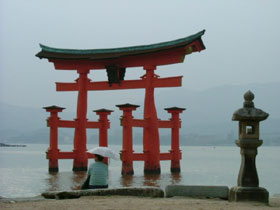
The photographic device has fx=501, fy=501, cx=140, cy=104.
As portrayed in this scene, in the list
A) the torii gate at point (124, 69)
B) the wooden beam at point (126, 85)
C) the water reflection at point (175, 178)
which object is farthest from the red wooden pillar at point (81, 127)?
the water reflection at point (175, 178)

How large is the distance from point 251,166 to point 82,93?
16477mm

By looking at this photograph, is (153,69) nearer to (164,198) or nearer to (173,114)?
(173,114)

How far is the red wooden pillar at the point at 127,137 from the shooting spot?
21.6 metres

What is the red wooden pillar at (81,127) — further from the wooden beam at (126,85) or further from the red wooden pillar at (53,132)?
the red wooden pillar at (53,132)

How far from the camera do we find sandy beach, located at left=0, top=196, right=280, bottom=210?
757cm

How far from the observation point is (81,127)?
24750 mm

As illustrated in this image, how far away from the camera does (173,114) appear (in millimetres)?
24453

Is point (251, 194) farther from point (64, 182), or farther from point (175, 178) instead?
point (175, 178)

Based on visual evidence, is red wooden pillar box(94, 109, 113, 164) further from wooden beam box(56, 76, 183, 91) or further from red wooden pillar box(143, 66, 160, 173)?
red wooden pillar box(143, 66, 160, 173)

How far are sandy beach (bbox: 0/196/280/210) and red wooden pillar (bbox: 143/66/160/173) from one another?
13359 mm

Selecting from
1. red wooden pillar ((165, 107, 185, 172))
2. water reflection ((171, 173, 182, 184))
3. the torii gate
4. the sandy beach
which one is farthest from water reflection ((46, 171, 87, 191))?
the sandy beach

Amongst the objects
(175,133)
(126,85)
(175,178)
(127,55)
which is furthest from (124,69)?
(175,178)

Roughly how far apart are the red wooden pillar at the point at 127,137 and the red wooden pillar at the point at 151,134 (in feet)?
2.99

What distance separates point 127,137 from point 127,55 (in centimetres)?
400
